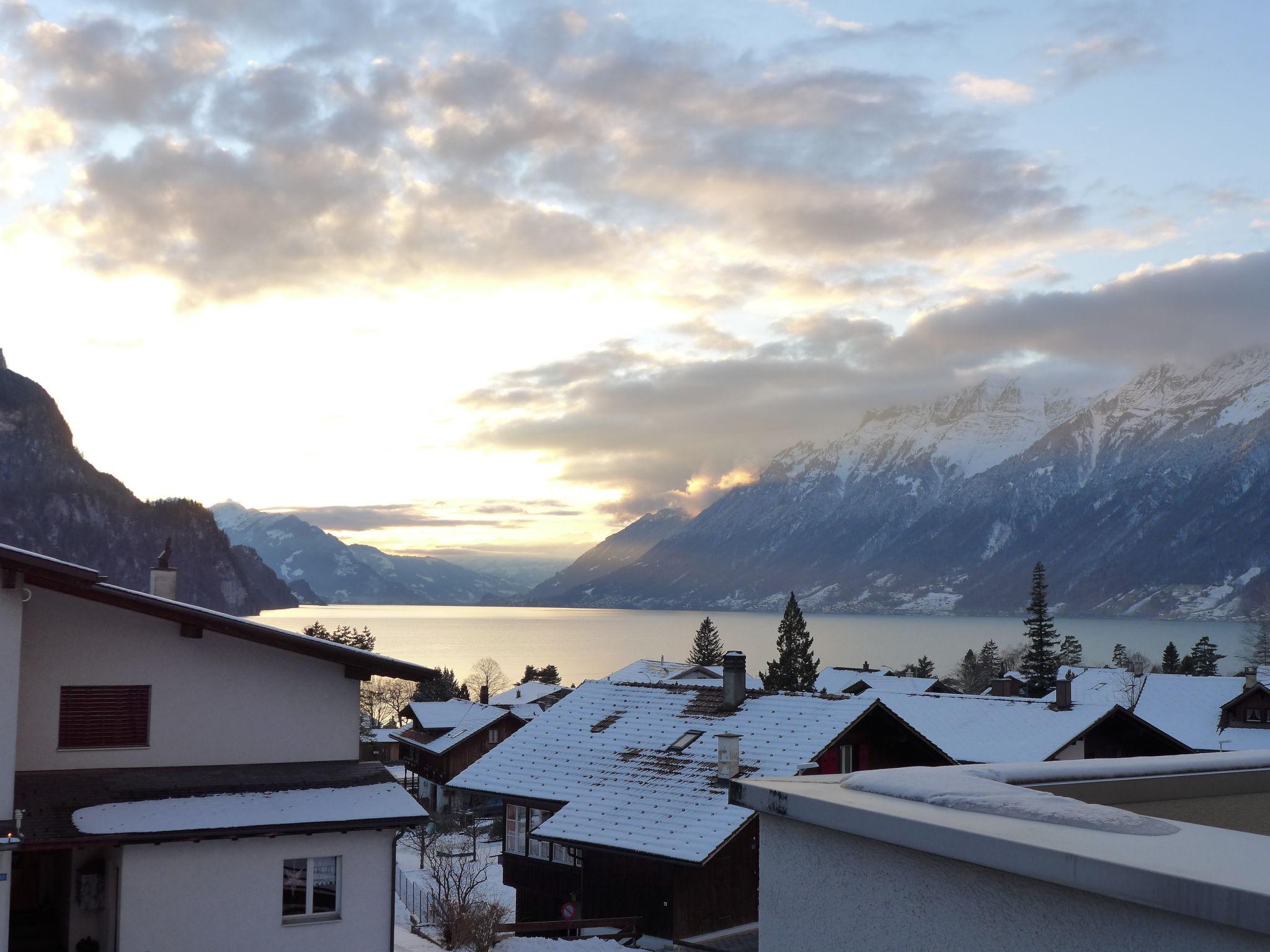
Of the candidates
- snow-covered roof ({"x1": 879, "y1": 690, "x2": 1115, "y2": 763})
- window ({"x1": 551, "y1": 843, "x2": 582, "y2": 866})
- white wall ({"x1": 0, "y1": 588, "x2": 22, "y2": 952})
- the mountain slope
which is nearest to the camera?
white wall ({"x1": 0, "y1": 588, "x2": 22, "y2": 952})

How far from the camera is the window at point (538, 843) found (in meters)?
26.3

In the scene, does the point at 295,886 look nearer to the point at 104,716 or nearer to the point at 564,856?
the point at 104,716

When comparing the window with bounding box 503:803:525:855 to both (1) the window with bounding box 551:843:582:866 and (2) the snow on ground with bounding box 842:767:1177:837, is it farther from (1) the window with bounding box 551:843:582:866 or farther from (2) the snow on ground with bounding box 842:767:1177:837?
(2) the snow on ground with bounding box 842:767:1177:837

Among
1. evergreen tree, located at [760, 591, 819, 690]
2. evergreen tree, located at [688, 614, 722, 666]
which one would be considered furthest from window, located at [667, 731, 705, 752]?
evergreen tree, located at [688, 614, 722, 666]

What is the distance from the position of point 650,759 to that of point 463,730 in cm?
3983

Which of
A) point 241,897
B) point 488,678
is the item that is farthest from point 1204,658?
point 241,897

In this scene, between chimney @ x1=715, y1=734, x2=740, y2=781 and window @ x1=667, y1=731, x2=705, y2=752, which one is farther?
window @ x1=667, y1=731, x2=705, y2=752

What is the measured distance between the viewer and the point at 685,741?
26625mm

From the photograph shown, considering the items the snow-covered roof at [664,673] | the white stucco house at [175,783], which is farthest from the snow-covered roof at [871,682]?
the white stucco house at [175,783]

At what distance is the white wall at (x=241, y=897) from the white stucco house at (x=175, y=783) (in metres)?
0.02

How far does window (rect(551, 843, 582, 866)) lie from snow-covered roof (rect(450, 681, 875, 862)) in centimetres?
122

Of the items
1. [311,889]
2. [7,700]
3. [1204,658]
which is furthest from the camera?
[1204,658]

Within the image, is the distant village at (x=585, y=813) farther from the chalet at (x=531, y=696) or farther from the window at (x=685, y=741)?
the chalet at (x=531, y=696)

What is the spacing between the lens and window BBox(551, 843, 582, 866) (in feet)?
82.9
